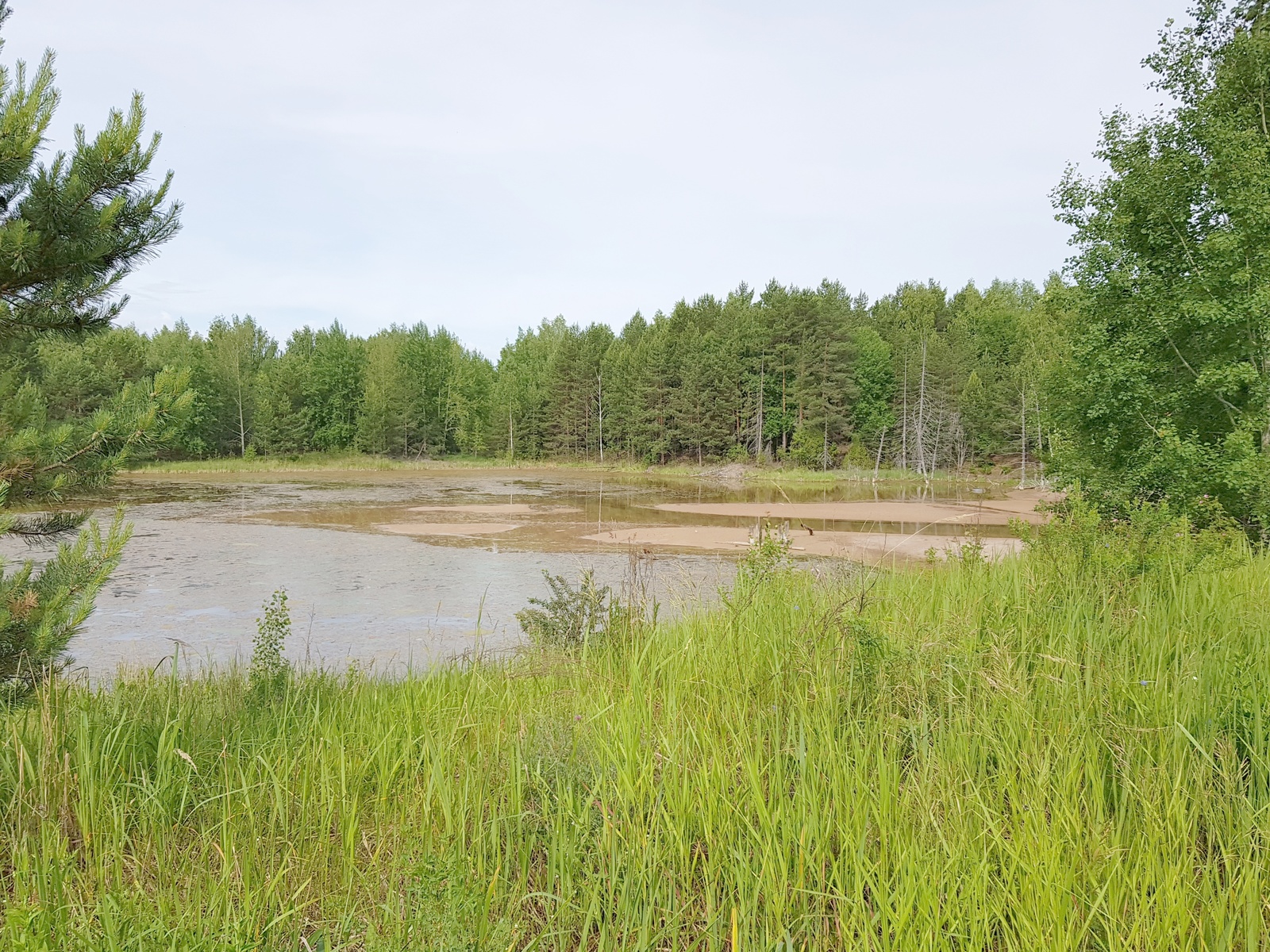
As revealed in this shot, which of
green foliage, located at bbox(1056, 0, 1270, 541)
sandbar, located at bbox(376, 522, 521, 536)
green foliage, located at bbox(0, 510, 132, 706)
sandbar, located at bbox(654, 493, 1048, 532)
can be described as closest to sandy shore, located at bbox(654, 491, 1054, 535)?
sandbar, located at bbox(654, 493, 1048, 532)

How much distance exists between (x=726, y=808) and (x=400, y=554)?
15.6 m

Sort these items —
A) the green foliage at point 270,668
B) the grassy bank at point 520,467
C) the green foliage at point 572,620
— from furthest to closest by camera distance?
the grassy bank at point 520,467, the green foliage at point 572,620, the green foliage at point 270,668

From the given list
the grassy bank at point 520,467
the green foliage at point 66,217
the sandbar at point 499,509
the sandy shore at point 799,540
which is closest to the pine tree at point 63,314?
the green foliage at point 66,217

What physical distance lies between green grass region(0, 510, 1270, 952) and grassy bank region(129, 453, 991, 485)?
43.6 meters

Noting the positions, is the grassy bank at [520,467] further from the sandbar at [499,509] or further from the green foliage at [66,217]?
the green foliage at [66,217]

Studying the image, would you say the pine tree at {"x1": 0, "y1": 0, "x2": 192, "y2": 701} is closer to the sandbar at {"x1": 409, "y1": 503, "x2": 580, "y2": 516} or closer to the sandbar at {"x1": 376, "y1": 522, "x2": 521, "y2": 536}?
the sandbar at {"x1": 376, "y1": 522, "x2": 521, "y2": 536}

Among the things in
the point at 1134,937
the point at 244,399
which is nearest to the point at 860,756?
the point at 1134,937

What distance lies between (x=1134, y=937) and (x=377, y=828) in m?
2.30

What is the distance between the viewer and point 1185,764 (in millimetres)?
2447

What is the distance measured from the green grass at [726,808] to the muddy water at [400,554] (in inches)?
55.7

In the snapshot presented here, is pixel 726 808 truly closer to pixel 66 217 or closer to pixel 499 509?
pixel 66 217

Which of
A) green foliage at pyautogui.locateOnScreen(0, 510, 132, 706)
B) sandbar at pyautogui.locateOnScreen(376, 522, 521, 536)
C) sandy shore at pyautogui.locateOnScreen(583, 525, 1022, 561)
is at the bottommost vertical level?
sandy shore at pyautogui.locateOnScreen(583, 525, 1022, 561)

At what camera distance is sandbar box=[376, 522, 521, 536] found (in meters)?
21.0

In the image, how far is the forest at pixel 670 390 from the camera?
2216 inches
